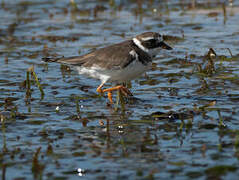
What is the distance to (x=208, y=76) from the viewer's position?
421 inches

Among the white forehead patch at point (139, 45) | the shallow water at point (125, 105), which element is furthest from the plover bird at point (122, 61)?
the shallow water at point (125, 105)

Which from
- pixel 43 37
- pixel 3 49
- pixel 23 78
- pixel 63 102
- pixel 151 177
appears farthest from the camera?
pixel 43 37

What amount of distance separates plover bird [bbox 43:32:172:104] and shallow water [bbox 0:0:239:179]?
1.65 ft

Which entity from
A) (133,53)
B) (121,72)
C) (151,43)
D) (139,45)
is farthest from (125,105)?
(151,43)

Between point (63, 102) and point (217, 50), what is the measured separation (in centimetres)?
506

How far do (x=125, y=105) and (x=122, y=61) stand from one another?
796 mm

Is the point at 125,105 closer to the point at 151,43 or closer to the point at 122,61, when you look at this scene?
the point at 122,61

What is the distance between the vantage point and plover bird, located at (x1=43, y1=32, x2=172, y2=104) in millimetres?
9242

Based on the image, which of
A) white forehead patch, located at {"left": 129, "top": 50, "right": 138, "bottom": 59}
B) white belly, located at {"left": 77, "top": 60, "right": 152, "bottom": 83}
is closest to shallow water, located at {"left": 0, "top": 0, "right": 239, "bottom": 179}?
white belly, located at {"left": 77, "top": 60, "right": 152, "bottom": 83}

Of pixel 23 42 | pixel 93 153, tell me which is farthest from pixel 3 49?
pixel 93 153

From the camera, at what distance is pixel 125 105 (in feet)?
30.5

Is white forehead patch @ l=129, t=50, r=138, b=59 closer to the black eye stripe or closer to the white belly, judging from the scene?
the white belly

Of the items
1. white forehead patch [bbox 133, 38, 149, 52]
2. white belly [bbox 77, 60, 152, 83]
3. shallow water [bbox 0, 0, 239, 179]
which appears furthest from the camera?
white forehead patch [bbox 133, 38, 149, 52]

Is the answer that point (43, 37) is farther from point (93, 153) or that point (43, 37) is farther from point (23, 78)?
point (93, 153)
